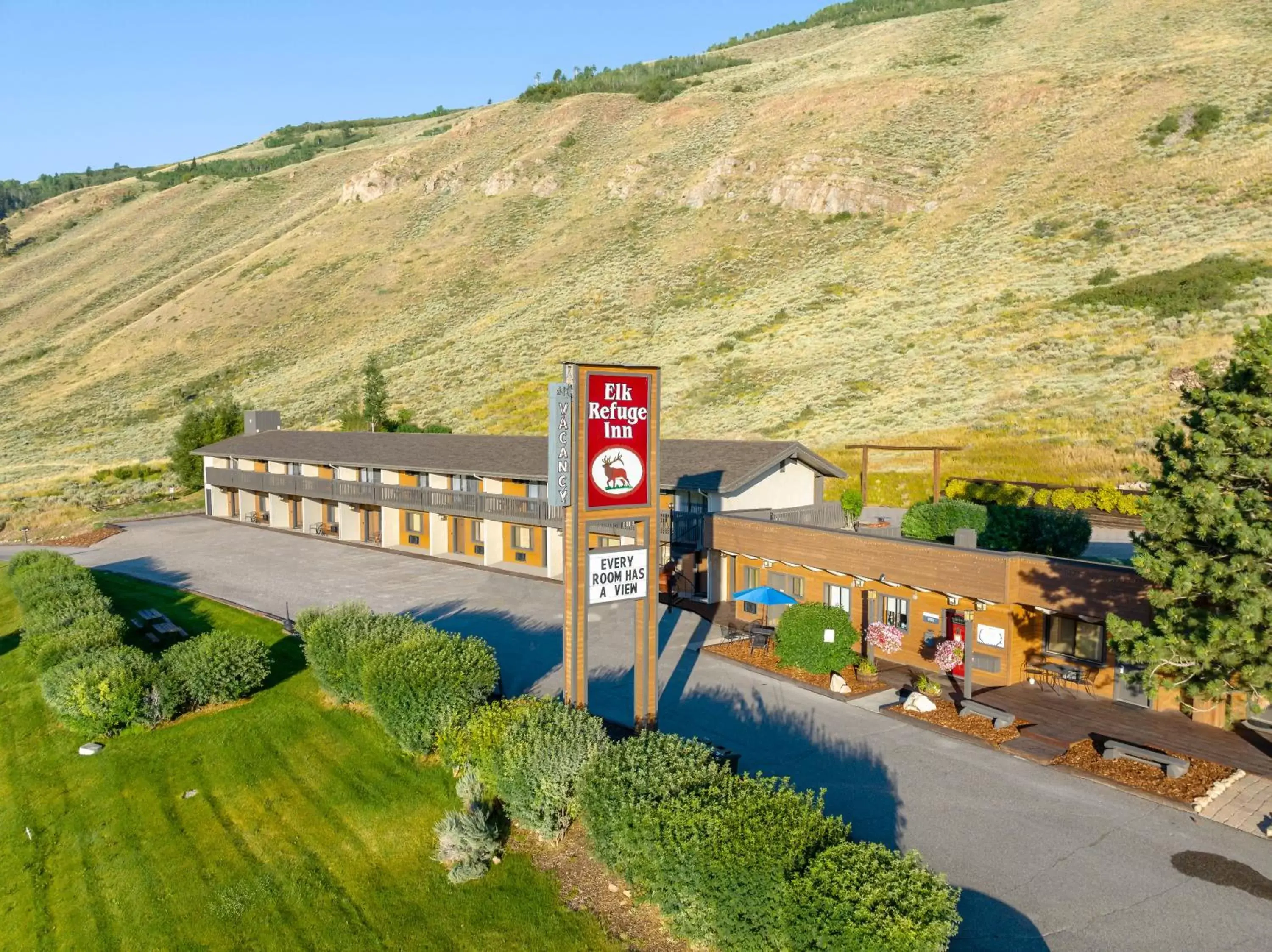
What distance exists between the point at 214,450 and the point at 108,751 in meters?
40.2

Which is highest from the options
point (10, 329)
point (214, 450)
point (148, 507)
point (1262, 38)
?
point (1262, 38)

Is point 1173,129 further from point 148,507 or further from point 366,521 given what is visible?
point 148,507

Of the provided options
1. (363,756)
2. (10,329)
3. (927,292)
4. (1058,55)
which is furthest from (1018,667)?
(10,329)

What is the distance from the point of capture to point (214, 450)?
182 ft

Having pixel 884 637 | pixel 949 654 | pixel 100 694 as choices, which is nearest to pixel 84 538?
pixel 100 694

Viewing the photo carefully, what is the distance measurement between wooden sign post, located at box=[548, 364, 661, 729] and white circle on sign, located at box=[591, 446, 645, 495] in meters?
0.02

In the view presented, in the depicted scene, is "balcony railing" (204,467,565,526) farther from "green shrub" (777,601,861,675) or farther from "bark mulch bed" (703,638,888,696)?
"green shrub" (777,601,861,675)

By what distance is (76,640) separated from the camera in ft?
76.1

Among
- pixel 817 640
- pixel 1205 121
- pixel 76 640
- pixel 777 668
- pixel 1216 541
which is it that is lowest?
pixel 777 668

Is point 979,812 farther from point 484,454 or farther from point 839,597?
point 484,454

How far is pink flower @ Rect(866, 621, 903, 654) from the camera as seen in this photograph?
2173 cm

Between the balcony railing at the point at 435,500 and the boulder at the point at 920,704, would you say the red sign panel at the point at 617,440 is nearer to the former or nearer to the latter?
the boulder at the point at 920,704

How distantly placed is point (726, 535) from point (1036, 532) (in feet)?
32.9

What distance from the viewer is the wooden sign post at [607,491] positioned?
16.9 meters
